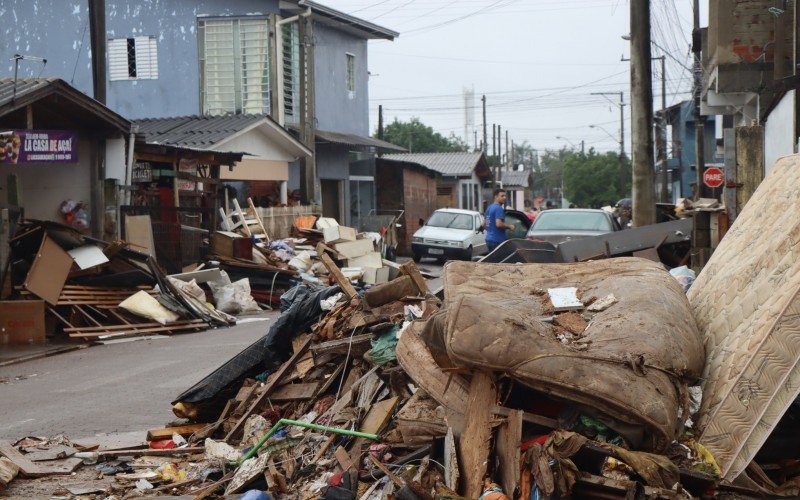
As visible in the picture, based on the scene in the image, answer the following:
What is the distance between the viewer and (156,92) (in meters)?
32.1

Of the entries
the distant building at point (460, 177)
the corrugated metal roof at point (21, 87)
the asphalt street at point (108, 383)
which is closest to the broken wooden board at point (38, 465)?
the asphalt street at point (108, 383)

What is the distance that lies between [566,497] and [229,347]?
31.2ft

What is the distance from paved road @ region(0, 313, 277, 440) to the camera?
931cm

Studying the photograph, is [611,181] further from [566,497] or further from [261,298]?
[566,497]

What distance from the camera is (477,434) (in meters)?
5.68

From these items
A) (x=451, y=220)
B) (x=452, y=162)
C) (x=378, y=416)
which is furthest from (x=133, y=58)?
(x=452, y=162)

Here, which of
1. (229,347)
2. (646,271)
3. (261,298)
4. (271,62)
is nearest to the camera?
(646,271)

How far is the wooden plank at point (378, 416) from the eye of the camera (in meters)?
6.88

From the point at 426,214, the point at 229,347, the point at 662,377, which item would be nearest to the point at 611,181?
the point at 426,214

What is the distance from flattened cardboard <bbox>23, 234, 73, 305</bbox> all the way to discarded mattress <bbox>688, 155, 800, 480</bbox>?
11.2 m

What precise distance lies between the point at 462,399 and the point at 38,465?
11.7ft

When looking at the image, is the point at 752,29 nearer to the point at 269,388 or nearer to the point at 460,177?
the point at 269,388

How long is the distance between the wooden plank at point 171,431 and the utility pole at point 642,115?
446 inches

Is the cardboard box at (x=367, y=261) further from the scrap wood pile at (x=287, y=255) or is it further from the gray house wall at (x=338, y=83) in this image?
the gray house wall at (x=338, y=83)
